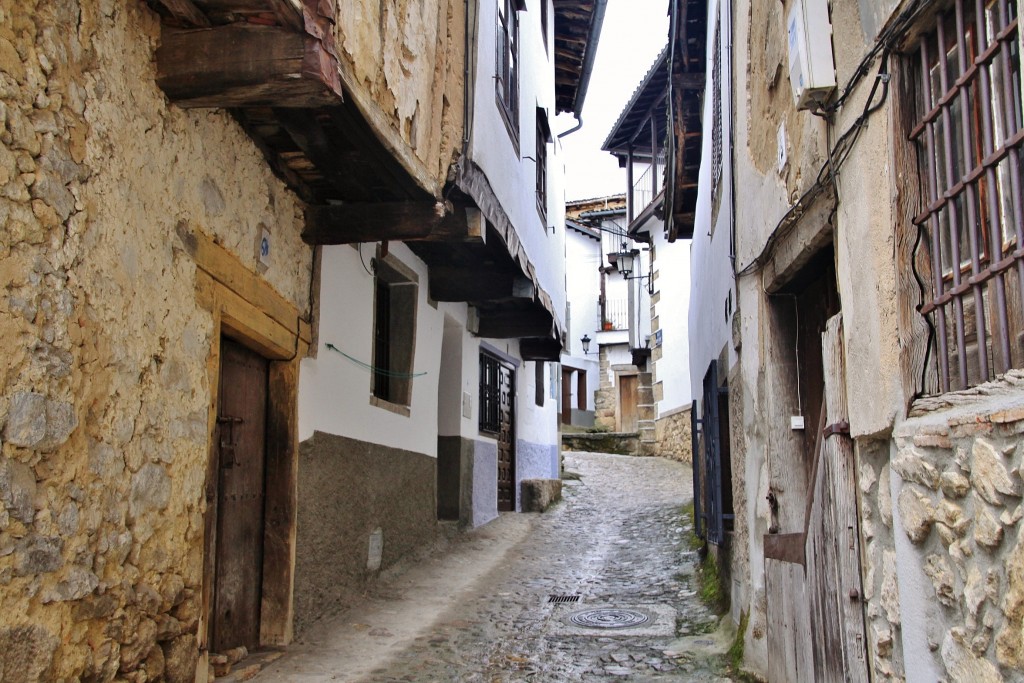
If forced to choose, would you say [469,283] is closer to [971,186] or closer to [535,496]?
[535,496]

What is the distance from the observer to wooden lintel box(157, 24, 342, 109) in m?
3.54

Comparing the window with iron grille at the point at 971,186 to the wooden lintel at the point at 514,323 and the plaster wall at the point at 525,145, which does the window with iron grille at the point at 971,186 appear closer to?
the plaster wall at the point at 525,145

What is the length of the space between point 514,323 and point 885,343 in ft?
24.9

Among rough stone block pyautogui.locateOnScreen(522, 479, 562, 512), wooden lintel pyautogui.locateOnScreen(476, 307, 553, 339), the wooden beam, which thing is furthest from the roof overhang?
the wooden beam

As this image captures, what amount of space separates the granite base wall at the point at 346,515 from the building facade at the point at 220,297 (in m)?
0.03

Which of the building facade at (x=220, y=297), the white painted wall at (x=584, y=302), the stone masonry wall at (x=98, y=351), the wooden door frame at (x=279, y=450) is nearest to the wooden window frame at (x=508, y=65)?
the building facade at (x=220, y=297)

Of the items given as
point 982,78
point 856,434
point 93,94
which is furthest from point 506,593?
point 982,78

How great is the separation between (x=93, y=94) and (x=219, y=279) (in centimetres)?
128

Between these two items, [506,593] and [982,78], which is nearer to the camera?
[982,78]

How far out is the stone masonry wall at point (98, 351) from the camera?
9.14 feet

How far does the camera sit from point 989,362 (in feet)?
8.67

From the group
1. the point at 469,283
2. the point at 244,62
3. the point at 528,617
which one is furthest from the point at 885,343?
the point at 469,283

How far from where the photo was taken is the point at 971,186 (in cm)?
252

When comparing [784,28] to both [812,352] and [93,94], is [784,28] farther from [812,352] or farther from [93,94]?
[93,94]
